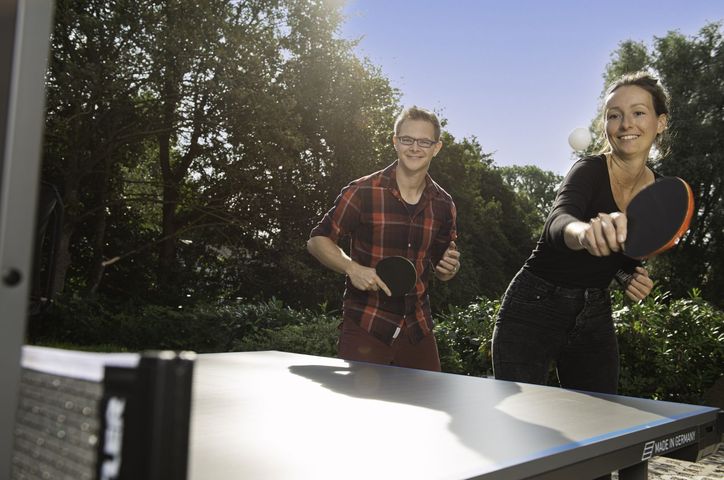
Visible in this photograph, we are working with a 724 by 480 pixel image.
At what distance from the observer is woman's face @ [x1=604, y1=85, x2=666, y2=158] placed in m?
2.95

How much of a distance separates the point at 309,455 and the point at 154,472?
0.72 m

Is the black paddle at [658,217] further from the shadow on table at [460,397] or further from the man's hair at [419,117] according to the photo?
the man's hair at [419,117]

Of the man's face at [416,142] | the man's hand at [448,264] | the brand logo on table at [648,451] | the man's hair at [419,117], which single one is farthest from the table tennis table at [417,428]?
the man's hair at [419,117]

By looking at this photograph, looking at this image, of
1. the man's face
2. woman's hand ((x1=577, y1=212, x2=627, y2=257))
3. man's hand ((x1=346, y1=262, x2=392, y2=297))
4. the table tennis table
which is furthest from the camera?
the man's face

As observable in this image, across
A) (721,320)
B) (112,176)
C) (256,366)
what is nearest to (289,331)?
(721,320)

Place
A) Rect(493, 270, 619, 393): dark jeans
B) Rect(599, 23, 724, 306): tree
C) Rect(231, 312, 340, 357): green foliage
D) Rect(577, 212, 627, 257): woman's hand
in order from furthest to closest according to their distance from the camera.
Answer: Rect(599, 23, 724, 306): tree, Rect(231, 312, 340, 357): green foliage, Rect(493, 270, 619, 393): dark jeans, Rect(577, 212, 627, 257): woman's hand

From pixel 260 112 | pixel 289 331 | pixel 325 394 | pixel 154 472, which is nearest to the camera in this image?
pixel 154 472

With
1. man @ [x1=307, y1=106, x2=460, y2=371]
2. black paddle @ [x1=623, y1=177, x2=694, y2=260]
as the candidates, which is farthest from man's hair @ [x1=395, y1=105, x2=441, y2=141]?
black paddle @ [x1=623, y1=177, x2=694, y2=260]

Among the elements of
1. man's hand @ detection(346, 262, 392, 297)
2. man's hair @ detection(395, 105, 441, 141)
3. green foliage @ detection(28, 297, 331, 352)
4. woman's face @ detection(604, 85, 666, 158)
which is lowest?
green foliage @ detection(28, 297, 331, 352)

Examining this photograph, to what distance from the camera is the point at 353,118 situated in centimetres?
1739

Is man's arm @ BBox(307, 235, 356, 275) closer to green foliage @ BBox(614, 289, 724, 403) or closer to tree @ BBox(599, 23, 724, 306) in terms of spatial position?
green foliage @ BBox(614, 289, 724, 403)

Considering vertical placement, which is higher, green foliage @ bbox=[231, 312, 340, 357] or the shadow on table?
the shadow on table

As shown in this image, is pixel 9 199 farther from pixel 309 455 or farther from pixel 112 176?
pixel 112 176

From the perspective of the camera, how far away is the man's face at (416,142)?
3648 millimetres
